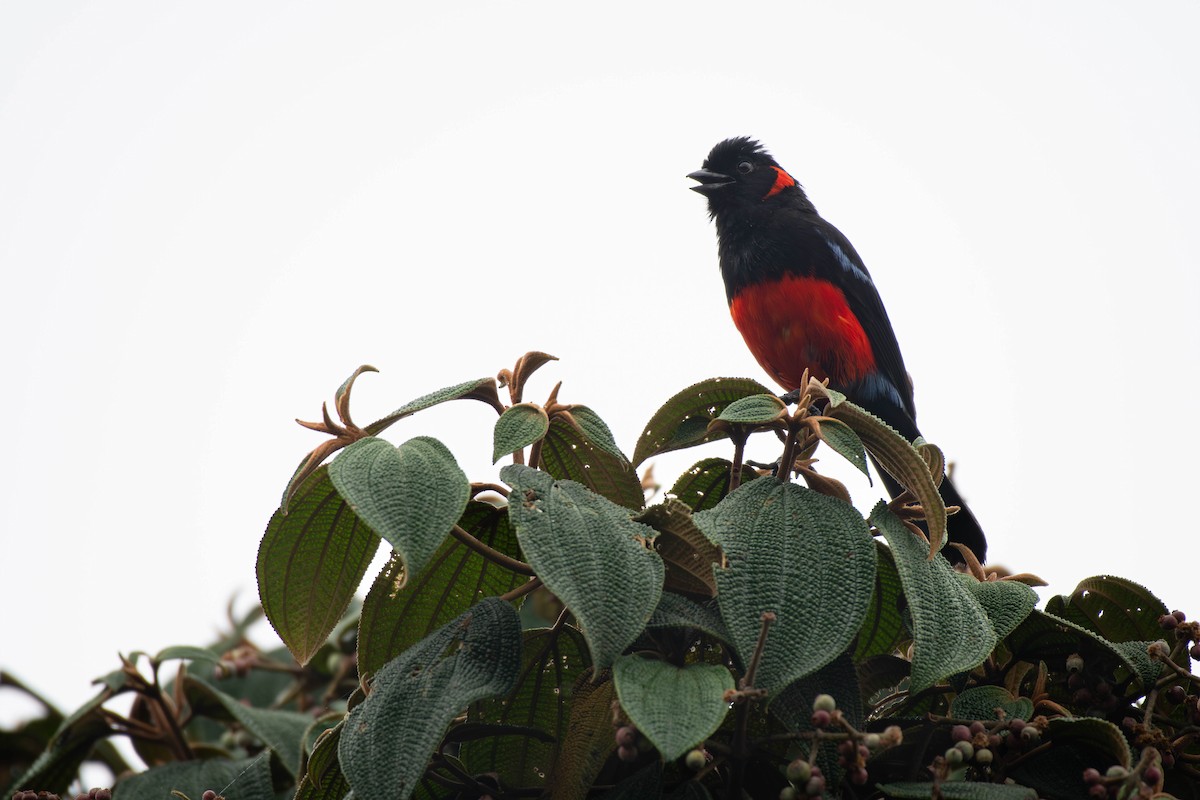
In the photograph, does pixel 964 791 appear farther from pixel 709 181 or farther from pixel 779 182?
pixel 779 182

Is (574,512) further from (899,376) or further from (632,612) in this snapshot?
(899,376)

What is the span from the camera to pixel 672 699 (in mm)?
1106

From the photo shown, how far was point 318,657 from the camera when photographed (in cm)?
260

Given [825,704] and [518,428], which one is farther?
[518,428]

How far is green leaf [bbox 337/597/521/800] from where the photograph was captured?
117 centimetres

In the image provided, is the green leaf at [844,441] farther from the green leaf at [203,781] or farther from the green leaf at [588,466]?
the green leaf at [203,781]

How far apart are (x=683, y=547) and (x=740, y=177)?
3.54 m

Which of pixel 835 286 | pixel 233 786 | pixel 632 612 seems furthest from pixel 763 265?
pixel 632 612

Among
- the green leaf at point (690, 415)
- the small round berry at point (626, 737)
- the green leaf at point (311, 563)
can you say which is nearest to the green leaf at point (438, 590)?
the green leaf at point (311, 563)

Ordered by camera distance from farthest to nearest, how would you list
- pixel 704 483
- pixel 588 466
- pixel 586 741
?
pixel 704 483 < pixel 588 466 < pixel 586 741

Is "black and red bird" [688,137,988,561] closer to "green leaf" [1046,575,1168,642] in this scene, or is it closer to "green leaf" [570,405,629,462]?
"green leaf" [1046,575,1168,642]

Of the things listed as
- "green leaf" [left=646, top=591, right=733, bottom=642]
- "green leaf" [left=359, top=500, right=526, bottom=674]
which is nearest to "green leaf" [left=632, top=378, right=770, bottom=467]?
"green leaf" [left=359, top=500, right=526, bottom=674]

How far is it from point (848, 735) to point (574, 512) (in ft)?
1.25

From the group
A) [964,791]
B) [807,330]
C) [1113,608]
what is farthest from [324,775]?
[807,330]
